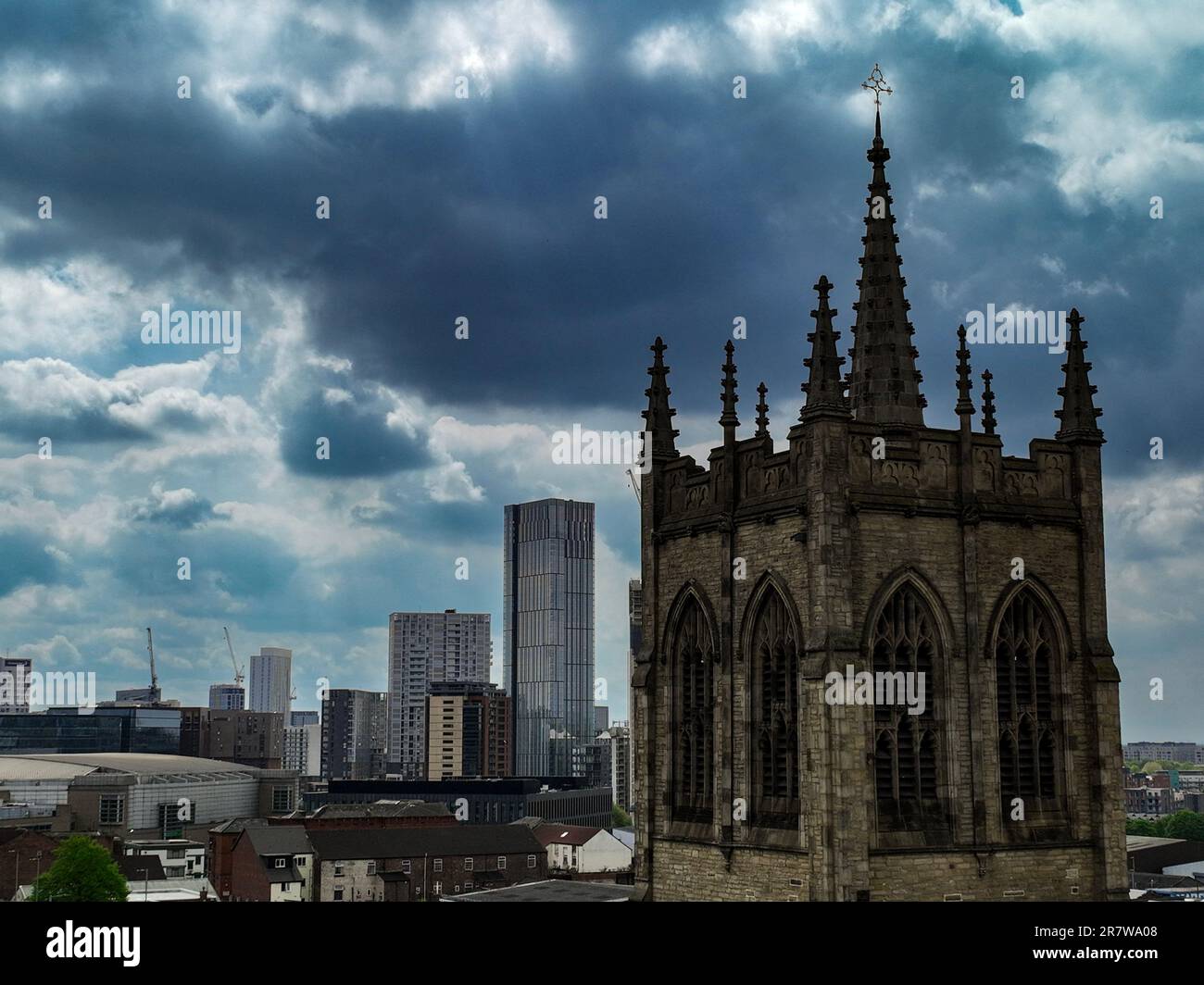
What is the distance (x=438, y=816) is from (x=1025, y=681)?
141m

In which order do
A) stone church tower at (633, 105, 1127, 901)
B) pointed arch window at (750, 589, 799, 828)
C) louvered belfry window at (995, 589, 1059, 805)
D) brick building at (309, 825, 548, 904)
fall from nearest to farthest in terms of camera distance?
stone church tower at (633, 105, 1127, 901) < pointed arch window at (750, 589, 799, 828) < louvered belfry window at (995, 589, 1059, 805) < brick building at (309, 825, 548, 904)

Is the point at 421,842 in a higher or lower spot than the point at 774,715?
lower

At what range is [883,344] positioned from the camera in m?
44.2

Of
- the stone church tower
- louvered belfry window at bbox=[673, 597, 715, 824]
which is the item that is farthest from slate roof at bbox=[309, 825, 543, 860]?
the stone church tower

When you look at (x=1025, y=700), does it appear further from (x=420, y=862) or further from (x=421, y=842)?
(x=421, y=842)

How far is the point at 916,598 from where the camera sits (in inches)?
1574

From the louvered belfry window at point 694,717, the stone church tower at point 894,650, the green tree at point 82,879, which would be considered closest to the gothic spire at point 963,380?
the stone church tower at point 894,650

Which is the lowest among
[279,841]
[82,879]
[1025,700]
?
[279,841]

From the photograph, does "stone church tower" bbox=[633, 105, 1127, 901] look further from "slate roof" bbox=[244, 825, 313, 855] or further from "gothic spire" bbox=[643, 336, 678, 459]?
"slate roof" bbox=[244, 825, 313, 855]

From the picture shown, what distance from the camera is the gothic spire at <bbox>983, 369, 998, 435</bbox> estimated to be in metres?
43.2

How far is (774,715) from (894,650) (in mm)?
3934

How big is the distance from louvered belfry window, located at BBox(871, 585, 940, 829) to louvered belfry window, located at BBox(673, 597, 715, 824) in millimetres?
5946

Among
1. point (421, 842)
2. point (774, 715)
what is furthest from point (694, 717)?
point (421, 842)

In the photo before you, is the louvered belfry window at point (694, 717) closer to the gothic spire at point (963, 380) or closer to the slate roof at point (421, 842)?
the gothic spire at point (963, 380)
